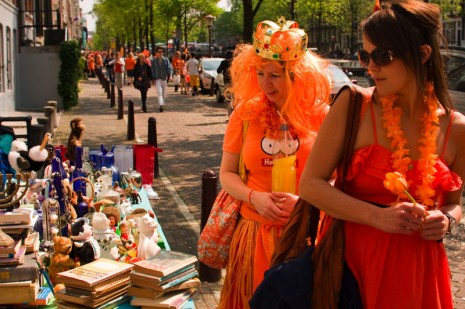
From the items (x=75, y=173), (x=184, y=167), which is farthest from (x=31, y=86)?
(x=75, y=173)

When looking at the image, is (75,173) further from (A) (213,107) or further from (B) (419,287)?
(A) (213,107)

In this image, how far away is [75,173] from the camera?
535 cm

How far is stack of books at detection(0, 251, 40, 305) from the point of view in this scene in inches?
A: 128

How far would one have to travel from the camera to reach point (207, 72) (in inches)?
1223

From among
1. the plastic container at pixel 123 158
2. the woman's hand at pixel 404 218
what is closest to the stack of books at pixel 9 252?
the woman's hand at pixel 404 218

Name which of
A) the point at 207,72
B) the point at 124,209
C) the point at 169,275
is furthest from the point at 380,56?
the point at 207,72

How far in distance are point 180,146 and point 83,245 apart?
38.7 ft

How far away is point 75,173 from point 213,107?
20249 mm

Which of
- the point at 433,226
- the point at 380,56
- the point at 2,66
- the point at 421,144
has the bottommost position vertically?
the point at 433,226

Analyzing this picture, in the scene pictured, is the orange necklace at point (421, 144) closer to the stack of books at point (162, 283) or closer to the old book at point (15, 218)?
the stack of books at point (162, 283)

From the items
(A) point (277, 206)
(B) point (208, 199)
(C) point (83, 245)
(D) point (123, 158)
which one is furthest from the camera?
(D) point (123, 158)

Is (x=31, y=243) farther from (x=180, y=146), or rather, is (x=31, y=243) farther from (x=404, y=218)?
(x=180, y=146)

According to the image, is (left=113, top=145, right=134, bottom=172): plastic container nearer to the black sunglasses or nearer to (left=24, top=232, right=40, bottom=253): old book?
(left=24, top=232, right=40, bottom=253): old book

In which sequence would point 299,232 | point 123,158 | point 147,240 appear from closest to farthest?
point 299,232 < point 147,240 < point 123,158
